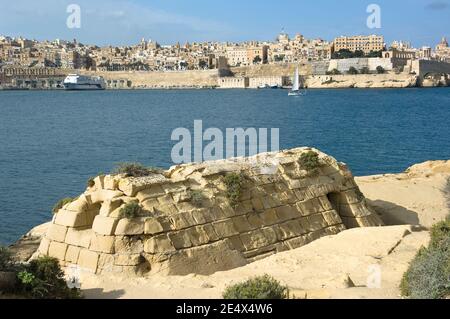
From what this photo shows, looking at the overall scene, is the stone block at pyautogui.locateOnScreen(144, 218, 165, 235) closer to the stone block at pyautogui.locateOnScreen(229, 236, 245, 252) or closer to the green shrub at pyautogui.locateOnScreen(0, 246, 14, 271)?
the stone block at pyautogui.locateOnScreen(229, 236, 245, 252)

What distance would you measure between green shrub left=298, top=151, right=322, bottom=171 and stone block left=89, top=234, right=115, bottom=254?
528 centimetres

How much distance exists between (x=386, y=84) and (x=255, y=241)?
433 feet

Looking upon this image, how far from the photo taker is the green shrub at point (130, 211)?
1001cm

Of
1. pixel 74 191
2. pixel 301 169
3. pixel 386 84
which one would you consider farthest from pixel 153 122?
pixel 386 84

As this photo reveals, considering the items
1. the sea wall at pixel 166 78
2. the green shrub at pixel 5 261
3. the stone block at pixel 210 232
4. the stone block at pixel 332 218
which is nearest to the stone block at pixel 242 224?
the stone block at pixel 210 232

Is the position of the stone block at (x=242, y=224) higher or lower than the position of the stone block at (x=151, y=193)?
lower

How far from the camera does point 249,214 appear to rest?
11.8m

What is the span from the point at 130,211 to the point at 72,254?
4.49ft

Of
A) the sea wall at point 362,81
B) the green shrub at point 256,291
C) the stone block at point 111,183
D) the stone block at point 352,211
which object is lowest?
the stone block at point 352,211

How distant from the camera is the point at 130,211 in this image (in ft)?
32.8

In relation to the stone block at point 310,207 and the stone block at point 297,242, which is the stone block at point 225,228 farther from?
the stone block at point 310,207

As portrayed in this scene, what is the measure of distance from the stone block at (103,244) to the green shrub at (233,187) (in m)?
2.60

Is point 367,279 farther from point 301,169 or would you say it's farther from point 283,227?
point 301,169

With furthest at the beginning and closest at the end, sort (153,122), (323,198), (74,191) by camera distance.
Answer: (153,122)
(74,191)
(323,198)
